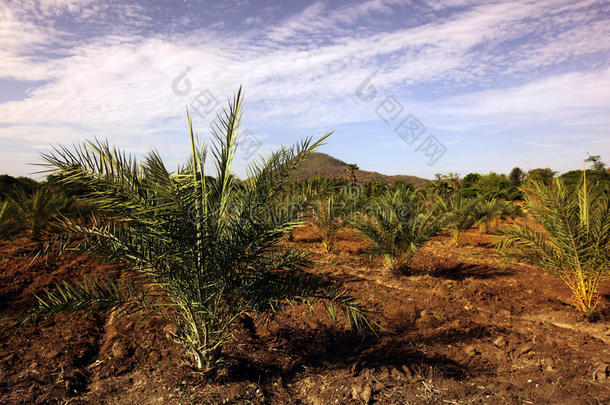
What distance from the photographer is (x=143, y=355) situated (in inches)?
151

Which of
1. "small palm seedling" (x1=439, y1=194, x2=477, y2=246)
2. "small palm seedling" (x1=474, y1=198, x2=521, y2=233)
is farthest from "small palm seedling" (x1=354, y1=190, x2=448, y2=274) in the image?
"small palm seedling" (x1=474, y1=198, x2=521, y2=233)

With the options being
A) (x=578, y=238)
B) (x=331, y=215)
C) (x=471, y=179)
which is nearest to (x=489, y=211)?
(x=331, y=215)

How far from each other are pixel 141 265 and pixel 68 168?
37.6 inches

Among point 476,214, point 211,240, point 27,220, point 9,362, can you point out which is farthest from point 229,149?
point 476,214

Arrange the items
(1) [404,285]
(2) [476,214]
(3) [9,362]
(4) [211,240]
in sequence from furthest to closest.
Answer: (2) [476,214], (1) [404,285], (3) [9,362], (4) [211,240]

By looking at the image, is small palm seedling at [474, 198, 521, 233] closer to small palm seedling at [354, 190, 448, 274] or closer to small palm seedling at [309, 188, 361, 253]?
small palm seedling at [309, 188, 361, 253]

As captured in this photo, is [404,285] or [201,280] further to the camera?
[404,285]

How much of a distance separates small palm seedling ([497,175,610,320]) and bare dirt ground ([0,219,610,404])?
18.1 inches

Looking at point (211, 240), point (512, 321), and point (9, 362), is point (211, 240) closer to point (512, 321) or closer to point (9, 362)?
point (9, 362)

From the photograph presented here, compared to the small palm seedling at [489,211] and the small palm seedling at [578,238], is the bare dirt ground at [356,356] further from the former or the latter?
the small palm seedling at [489,211]

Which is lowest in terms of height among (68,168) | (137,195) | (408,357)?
(408,357)

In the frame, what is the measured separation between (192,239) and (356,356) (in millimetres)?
2258

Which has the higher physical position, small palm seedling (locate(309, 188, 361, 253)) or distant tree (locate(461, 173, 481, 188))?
distant tree (locate(461, 173, 481, 188))

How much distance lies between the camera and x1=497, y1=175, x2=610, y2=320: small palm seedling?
4.29 metres
